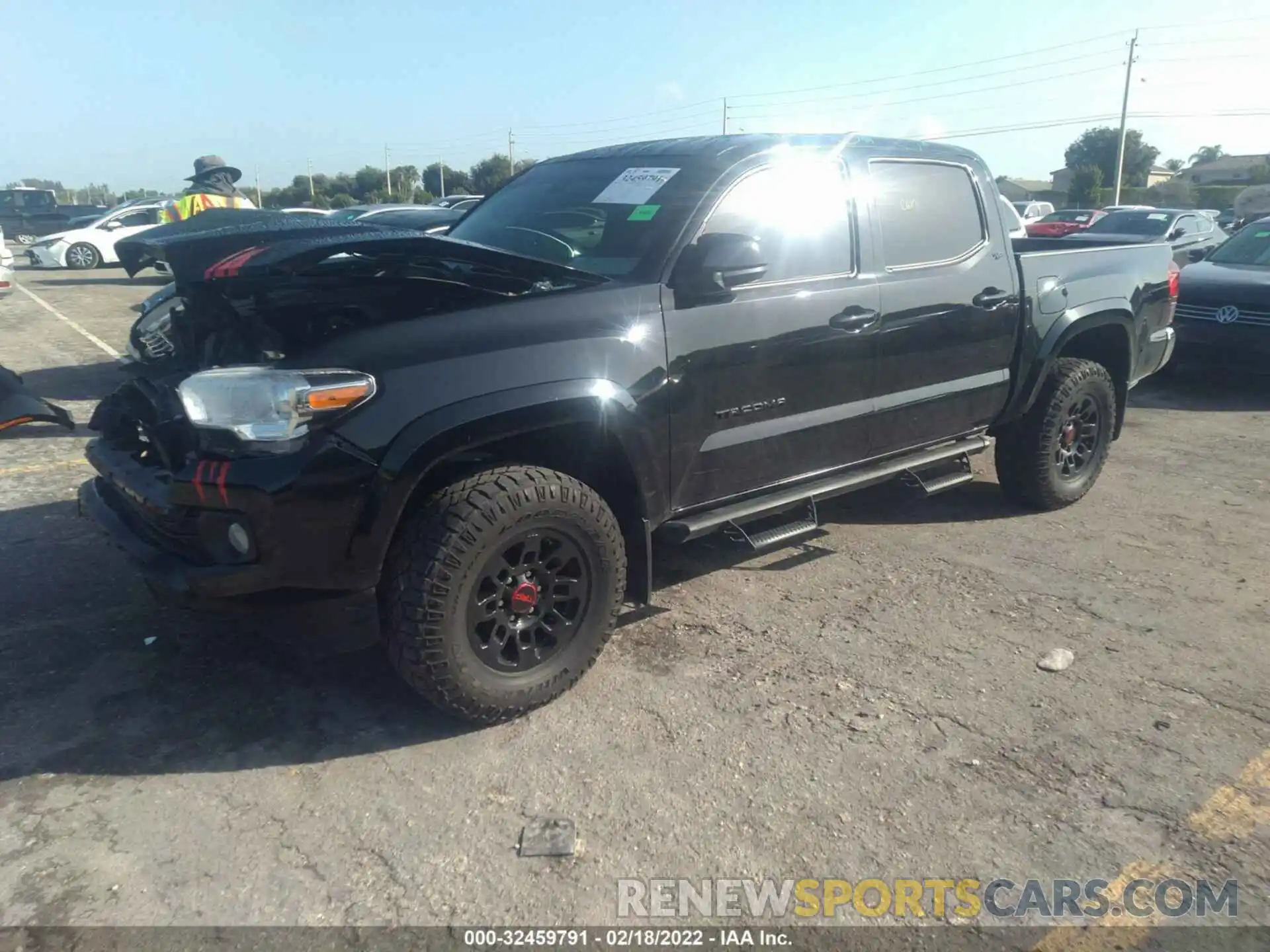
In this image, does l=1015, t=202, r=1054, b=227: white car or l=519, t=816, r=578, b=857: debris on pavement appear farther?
l=1015, t=202, r=1054, b=227: white car

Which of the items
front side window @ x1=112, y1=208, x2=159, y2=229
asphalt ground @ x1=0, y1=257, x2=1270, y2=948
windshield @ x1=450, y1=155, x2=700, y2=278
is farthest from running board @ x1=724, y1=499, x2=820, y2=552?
front side window @ x1=112, y1=208, x2=159, y2=229

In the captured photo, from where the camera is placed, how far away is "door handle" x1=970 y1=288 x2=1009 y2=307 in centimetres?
455

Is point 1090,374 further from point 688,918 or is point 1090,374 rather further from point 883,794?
point 688,918

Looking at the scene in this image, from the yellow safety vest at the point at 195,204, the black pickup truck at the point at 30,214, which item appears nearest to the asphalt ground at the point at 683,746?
the yellow safety vest at the point at 195,204

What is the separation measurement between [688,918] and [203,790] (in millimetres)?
1488

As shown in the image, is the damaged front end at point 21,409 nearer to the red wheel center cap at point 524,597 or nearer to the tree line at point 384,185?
the red wheel center cap at point 524,597

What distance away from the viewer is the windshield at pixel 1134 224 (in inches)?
600

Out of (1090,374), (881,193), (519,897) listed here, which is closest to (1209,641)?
(1090,374)

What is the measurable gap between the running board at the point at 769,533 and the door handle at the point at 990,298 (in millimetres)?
1354

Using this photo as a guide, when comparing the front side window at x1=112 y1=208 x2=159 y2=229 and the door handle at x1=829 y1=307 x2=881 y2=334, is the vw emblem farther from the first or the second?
the front side window at x1=112 y1=208 x2=159 y2=229

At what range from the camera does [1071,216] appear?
2562 centimetres

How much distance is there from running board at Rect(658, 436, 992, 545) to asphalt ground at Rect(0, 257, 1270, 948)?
1.51 ft

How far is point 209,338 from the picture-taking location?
313 cm

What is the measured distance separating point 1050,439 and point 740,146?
2.44 m
